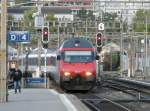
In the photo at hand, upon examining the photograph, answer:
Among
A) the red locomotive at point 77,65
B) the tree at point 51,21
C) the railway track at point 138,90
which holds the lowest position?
the railway track at point 138,90

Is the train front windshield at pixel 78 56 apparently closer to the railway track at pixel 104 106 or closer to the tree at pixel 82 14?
the railway track at pixel 104 106

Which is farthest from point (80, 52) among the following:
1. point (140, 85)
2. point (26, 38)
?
point (140, 85)

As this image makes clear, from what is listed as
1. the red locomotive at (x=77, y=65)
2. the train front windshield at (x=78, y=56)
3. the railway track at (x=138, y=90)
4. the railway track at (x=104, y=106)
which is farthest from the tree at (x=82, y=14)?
the railway track at (x=104, y=106)

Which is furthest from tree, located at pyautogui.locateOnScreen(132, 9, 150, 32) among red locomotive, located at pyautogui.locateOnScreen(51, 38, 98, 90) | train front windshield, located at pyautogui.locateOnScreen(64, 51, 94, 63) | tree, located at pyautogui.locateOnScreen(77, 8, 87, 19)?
train front windshield, located at pyautogui.locateOnScreen(64, 51, 94, 63)

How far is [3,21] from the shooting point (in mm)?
25188

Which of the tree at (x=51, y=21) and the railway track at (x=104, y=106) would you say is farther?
the tree at (x=51, y=21)

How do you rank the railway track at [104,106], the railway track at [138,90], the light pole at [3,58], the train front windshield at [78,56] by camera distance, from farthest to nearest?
the train front windshield at [78,56]
the railway track at [138,90]
the railway track at [104,106]
the light pole at [3,58]

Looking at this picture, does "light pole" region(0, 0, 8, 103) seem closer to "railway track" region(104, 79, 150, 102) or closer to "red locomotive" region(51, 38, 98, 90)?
"railway track" region(104, 79, 150, 102)

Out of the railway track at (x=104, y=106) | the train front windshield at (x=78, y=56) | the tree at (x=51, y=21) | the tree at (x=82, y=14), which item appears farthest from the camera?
the tree at (x=51, y=21)

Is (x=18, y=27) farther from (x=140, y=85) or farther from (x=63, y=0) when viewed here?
(x=140, y=85)

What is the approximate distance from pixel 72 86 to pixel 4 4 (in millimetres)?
13877

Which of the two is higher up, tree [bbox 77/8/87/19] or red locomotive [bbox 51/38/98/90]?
tree [bbox 77/8/87/19]

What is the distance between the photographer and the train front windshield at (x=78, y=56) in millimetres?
37844

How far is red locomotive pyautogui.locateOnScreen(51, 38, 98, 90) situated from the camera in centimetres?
3728
